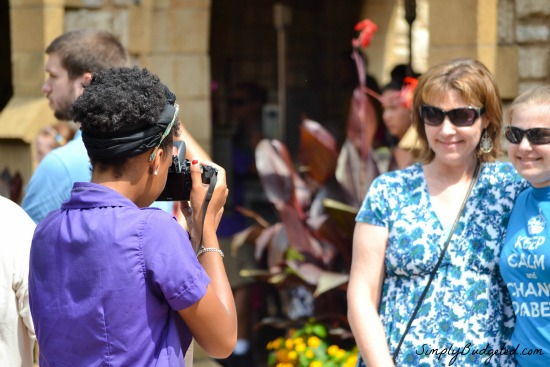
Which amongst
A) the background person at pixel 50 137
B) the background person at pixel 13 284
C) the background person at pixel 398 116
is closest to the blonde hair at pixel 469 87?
the background person at pixel 13 284

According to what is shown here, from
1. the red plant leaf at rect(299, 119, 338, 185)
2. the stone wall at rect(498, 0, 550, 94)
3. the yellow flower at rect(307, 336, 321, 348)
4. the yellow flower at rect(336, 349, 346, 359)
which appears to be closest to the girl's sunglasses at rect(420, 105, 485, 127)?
the yellow flower at rect(336, 349, 346, 359)

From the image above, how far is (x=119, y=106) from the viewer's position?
2.45 m

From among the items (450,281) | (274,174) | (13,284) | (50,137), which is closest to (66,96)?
(13,284)

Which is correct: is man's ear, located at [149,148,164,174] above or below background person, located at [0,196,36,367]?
above

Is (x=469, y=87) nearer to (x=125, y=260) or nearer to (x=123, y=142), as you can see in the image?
(x=123, y=142)

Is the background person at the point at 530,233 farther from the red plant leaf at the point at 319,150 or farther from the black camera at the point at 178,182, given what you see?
the red plant leaf at the point at 319,150

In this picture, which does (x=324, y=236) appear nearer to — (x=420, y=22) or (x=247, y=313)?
(x=247, y=313)

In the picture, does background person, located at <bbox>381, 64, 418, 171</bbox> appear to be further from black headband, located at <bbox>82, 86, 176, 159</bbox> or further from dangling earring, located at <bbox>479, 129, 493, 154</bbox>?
black headband, located at <bbox>82, 86, 176, 159</bbox>

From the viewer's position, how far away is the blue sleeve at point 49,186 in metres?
3.50

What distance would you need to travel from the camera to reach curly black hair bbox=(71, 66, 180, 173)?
8.04 ft

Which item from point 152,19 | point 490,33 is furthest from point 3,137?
point 490,33

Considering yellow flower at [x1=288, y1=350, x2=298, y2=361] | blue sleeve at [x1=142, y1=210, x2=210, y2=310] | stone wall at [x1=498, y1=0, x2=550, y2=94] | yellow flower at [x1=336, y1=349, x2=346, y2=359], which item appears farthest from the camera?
stone wall at [x1=498, y1=0, x2=550, y2=94]

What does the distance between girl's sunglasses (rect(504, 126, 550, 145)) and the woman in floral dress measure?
0.15 meters

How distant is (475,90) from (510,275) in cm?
65
